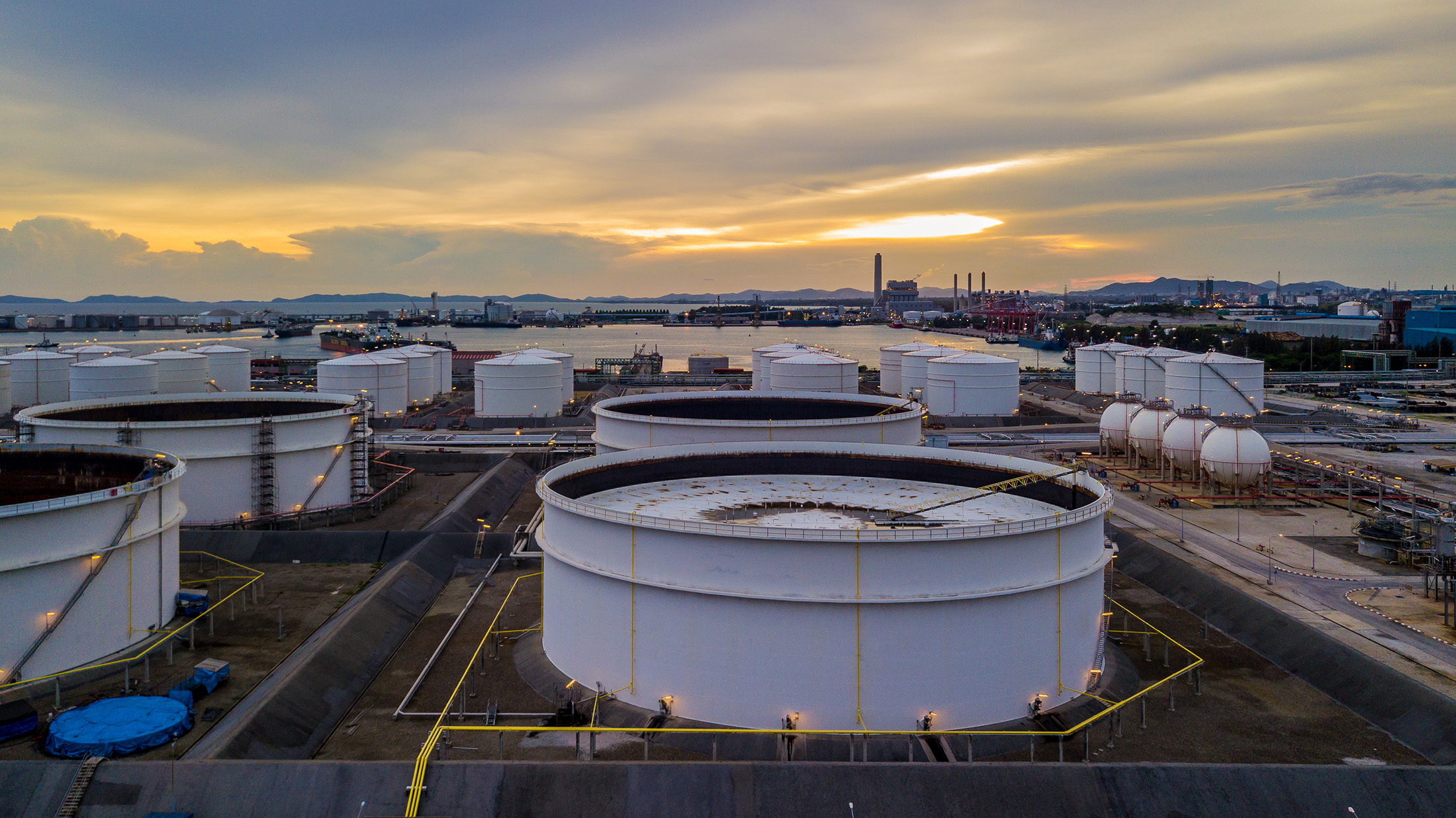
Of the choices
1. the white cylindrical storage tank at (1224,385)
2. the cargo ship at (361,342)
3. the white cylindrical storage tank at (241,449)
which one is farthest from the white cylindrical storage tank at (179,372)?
the white cylindrical storage tank at (1224,385)

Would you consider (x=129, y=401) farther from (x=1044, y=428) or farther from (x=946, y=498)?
(x=1044, y=428)

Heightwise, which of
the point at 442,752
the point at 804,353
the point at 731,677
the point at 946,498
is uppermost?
the point at 804,353

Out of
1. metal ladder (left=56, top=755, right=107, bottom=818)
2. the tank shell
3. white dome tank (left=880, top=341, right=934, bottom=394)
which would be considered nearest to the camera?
metal ladder (left=56, top=755, right=107, bottom=818)

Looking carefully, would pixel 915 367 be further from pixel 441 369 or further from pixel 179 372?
pixel 179 372

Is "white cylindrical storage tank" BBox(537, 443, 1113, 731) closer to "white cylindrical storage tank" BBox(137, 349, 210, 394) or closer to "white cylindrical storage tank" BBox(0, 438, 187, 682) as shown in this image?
"white cylindrical storage tank" BBox(0, 438, 187, 682)

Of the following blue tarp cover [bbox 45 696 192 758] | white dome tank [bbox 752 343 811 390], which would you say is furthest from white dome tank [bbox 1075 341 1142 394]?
blue tarp cover [bbox 45 696 192 758]

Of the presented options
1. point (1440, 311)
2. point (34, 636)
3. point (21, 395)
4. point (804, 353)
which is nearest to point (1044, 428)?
point (804, 353)

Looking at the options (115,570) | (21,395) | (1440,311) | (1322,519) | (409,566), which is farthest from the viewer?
(1440,311)

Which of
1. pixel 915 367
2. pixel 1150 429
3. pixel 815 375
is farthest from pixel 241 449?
pixel 915 367
